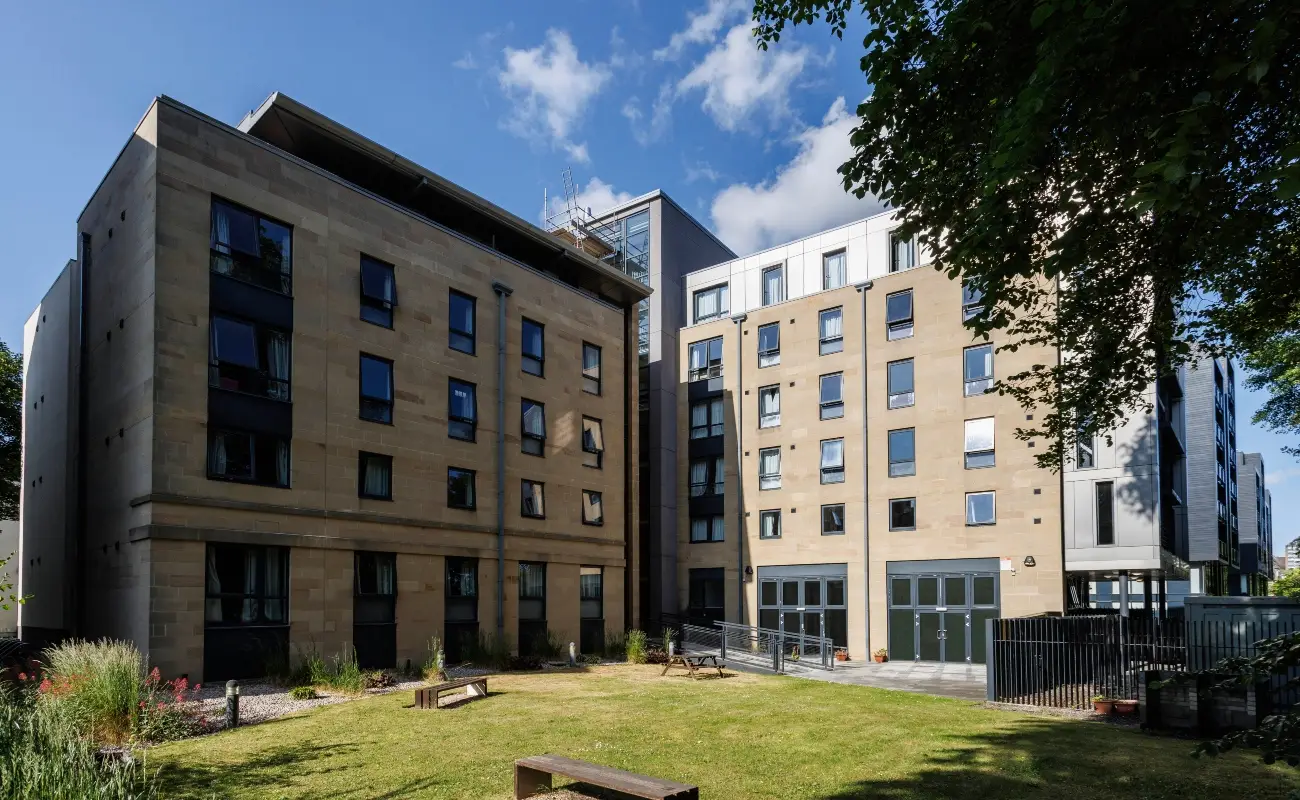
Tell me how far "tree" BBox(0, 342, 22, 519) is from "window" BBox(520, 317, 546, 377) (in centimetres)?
2503

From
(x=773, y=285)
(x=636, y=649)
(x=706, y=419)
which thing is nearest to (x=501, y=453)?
(x=636, y=649)

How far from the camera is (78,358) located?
21.6m

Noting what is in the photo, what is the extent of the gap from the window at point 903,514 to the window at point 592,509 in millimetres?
10343

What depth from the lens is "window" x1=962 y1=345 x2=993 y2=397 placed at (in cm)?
2744

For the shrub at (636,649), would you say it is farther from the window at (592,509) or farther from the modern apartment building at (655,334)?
the modern apartment building at (655,334)

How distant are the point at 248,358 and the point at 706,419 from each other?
19944 millimetres

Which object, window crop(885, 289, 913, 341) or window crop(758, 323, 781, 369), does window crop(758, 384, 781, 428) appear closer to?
window crop(758, 323, 781, 369)

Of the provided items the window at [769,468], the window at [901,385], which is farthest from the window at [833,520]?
the window at [901,385]

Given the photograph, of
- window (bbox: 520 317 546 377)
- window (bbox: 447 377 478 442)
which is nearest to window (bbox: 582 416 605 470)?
window (bbox: 520 317 546 377)

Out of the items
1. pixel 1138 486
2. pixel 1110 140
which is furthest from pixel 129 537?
pixel 1138 486

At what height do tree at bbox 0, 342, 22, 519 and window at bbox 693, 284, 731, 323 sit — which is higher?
window at bbox 693, 284, 731, 323

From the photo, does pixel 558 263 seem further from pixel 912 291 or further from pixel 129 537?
pixel 129 537

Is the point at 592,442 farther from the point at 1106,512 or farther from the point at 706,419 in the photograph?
the point at 1106,512

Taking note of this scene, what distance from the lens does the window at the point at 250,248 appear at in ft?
60.6
